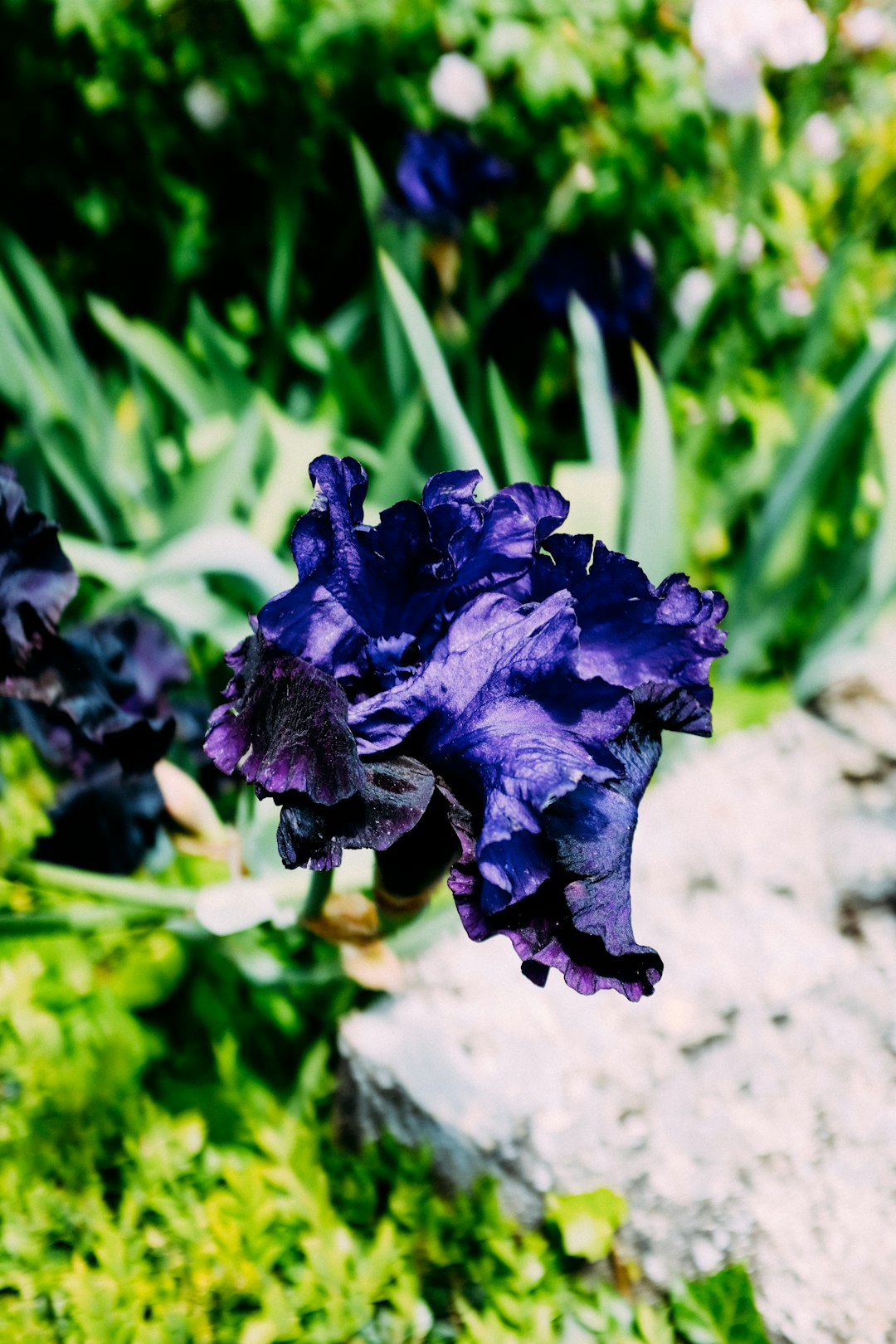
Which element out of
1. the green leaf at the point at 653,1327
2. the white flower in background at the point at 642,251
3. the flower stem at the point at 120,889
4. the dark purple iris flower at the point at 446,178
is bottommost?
the green leaf at the point at 653,1327

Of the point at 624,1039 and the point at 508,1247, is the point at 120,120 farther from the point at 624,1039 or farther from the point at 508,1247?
the point at 508,1247

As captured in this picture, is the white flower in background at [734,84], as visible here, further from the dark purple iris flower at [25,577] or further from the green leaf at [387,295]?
the dark purple iris flower at [25,577]

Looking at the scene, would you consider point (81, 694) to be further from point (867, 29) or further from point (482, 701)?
point (867, 29)

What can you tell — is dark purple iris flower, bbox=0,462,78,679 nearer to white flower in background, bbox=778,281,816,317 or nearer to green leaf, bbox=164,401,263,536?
green leaf, bbox=164,401,263,536

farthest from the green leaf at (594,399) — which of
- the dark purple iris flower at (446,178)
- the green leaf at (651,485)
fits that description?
the dark purple iris flower at (446,178)

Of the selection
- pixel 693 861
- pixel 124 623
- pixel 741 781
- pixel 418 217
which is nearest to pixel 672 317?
pixel 418 217

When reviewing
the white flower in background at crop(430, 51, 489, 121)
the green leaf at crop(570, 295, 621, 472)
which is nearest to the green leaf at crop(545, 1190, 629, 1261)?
the green leaf at crop(570, 295, 621, 472)
